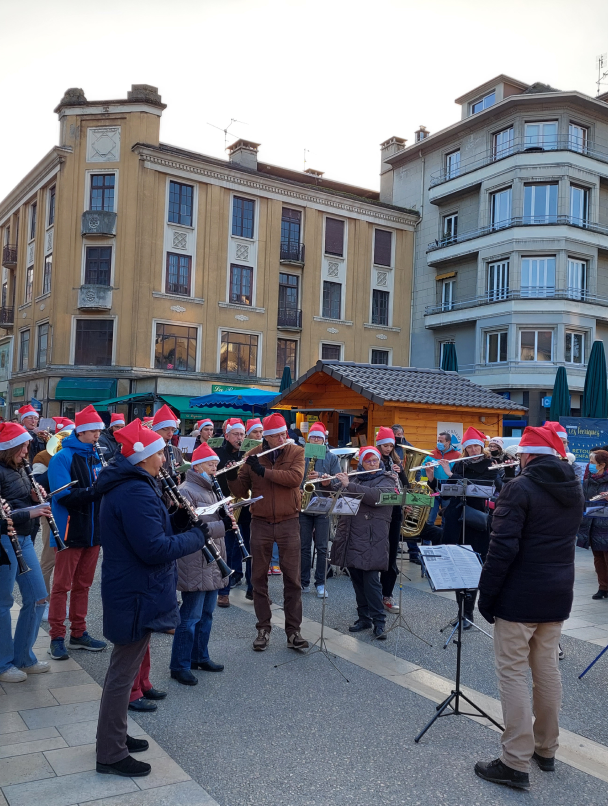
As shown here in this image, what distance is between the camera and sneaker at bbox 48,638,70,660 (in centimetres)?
575

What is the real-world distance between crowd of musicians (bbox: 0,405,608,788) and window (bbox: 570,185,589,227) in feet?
87.3

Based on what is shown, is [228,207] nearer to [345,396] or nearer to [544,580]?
[345,396]

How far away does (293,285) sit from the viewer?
115 feet

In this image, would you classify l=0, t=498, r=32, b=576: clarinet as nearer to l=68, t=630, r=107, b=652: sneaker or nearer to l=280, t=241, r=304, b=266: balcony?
l=68, t=630, r=107, b=652: sneaker

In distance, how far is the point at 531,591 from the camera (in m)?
4.08

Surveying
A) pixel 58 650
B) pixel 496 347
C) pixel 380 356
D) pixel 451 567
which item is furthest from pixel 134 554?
pixel 380 356

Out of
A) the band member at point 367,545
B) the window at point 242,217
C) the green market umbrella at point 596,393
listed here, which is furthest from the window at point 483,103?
the band member at point 367,545

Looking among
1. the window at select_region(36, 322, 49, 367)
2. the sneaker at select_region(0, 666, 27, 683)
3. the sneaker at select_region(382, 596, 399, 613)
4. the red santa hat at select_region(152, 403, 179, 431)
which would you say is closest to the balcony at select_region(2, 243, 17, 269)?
the window at select_region(36, 322, 49, 367)

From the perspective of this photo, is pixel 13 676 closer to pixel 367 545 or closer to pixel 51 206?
pixel 367 545

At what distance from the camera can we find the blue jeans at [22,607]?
5203 millimetres

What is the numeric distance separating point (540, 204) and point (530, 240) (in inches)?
75.4

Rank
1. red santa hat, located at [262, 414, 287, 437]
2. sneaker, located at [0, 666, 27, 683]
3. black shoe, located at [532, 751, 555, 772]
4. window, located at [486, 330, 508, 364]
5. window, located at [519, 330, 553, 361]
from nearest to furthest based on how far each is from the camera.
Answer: black shoe, located at [532, 751, 555, 772] < sneaker, located at [0, 666, 27, 683] < red santa hat, located at [262, 414, 287, 437] < window, located at [519, 330, 553, 361] < window, located at [486, 330, 508, 364]

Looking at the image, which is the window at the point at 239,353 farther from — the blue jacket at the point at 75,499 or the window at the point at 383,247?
the blue jacket at the point at 75,499

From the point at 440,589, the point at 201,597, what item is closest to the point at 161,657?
the point at 201,597
